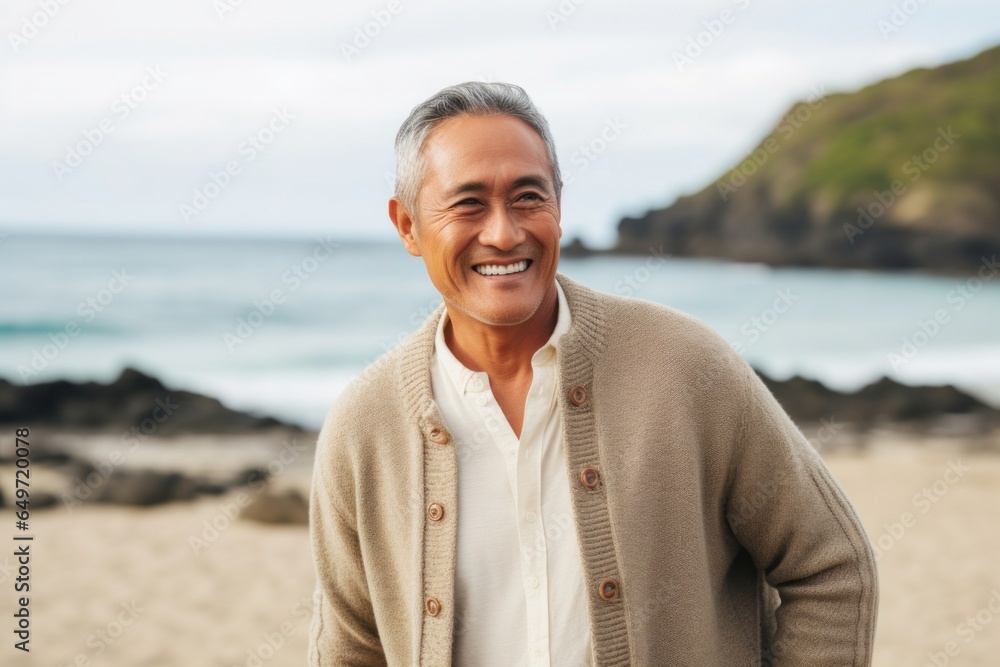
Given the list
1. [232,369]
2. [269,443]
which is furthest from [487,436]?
[232,369]

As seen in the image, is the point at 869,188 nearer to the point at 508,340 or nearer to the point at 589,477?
the point at 508,340

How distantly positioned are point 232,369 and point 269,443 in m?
6.83

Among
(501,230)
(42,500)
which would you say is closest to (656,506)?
(501,230)

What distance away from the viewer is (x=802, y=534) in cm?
177

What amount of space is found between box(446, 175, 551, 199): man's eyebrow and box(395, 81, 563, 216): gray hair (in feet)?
0.26

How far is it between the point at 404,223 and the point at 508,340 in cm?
32

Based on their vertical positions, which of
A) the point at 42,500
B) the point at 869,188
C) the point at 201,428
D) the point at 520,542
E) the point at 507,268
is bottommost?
the point at 42,500

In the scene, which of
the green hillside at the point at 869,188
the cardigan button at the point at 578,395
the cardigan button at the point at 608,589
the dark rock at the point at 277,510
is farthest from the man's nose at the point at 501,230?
the green hillside at the point at 869,188

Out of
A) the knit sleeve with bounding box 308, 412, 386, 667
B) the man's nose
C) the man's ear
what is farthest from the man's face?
the knit sleeve with bounding box 308, 412, 386, 667

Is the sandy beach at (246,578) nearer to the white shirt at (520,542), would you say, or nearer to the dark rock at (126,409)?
the dark rock at (126,409)

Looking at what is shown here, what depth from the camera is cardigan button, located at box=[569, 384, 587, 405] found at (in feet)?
5.90

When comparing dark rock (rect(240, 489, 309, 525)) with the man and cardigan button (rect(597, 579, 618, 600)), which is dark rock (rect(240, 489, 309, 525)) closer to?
the man

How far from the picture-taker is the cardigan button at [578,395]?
5.90 ft

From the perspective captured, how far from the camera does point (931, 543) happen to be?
695cm
